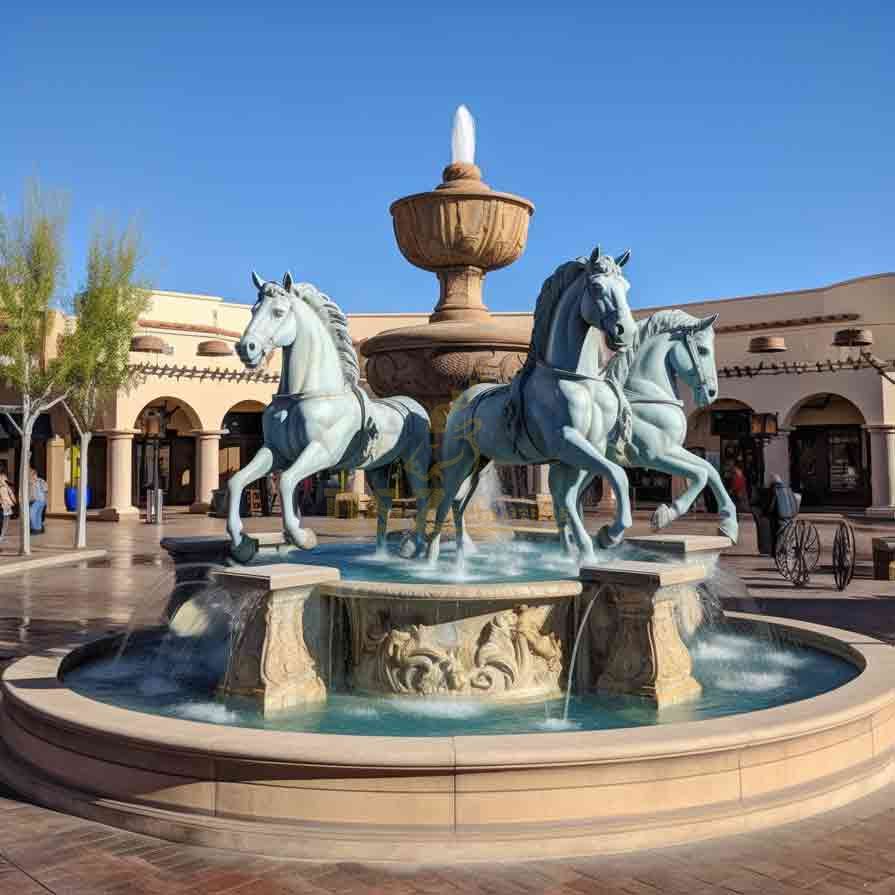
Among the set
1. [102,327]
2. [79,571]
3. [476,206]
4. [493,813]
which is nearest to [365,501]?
[102,327]

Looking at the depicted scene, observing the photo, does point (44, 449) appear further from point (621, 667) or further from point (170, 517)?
point (621, 667)

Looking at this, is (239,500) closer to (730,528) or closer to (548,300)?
(548,300)

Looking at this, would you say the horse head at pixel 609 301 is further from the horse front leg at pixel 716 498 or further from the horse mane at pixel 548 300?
the horse front leg at pixel 716 498

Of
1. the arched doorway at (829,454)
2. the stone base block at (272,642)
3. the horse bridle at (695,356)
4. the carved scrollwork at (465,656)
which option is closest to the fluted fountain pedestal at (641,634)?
the carved scrollwork at (465,656)

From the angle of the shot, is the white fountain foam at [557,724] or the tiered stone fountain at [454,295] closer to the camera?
the white fountain foam at [557,724]

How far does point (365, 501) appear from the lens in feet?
84.1

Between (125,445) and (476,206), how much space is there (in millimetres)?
22039

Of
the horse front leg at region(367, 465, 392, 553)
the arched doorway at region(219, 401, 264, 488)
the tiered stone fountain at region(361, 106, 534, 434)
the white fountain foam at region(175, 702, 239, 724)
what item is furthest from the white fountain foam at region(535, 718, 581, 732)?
the arched doorway at region(219, 401, 264, 488)

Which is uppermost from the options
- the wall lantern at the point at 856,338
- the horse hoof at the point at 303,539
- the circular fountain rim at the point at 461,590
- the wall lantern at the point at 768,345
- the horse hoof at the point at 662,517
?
the wall lantern at the point at 768,345

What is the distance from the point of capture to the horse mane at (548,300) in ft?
23.0

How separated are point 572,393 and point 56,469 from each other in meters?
28.0

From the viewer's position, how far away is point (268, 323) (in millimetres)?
6801

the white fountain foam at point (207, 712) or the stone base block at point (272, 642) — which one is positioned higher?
the stone base block at point (272, 642)

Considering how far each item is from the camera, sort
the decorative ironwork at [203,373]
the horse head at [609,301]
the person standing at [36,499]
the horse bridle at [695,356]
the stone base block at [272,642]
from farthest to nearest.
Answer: the decorative ironwork at [203,373] < the person standing at [36,499] < the horse bridle at [695,356] < the horse head at [609,301] < the stone base block at [272,642]
